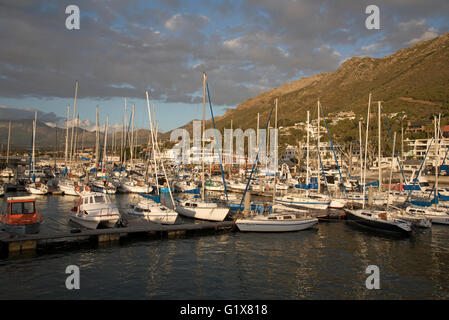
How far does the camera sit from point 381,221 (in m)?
30.7

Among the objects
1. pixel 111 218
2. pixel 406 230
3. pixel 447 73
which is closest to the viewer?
pixel 111 218

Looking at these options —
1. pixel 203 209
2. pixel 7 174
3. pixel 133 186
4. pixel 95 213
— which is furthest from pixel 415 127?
pixel 7 174

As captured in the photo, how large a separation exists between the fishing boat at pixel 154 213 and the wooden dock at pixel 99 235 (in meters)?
1.85

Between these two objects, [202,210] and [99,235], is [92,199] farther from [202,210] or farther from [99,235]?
[202,210]

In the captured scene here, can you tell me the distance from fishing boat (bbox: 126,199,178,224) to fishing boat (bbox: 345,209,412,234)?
18.3 metres

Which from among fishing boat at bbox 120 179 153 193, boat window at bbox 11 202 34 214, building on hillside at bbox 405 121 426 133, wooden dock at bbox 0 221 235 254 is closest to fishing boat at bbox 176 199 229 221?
wooden dock at bbox 0 221 235 254

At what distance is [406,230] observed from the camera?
2919cm

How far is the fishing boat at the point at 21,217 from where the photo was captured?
966 inches

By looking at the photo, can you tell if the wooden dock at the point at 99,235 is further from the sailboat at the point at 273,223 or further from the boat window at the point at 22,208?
the boat window at the point at 22,208

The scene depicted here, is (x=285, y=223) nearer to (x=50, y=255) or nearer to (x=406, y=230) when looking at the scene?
(x=406, y=230)

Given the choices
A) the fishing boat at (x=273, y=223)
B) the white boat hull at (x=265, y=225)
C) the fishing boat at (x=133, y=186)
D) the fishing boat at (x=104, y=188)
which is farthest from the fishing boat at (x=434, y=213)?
the fishing boat at (x=104, y=188)

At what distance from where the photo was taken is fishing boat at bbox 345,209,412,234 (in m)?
29.4
